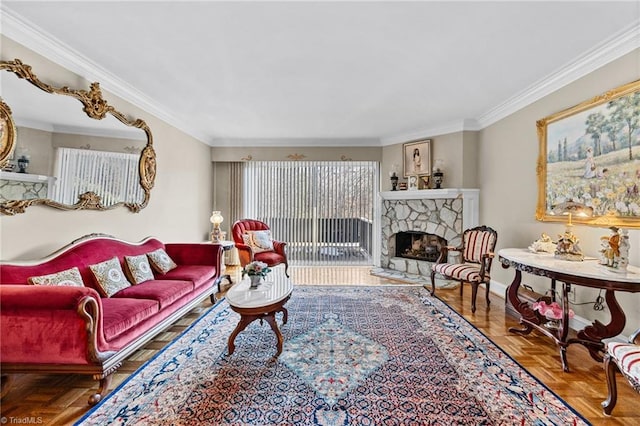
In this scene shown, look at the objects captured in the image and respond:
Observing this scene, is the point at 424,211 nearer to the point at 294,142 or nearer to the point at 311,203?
the point at 311,203

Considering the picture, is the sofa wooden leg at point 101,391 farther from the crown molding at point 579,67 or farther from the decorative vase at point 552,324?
the crown molding at point 579,67

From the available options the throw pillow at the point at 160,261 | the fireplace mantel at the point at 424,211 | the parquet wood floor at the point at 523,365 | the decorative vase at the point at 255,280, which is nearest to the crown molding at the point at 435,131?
the fireplace mantel at the point at 424,211

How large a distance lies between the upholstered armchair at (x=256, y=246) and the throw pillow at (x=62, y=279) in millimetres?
2388

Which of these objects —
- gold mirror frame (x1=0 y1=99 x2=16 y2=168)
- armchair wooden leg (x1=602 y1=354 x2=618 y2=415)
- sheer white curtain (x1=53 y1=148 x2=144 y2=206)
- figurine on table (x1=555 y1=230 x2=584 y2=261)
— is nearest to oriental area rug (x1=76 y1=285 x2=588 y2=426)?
armchair wooden leg (x1=602 y1=354 x2=618 y2=415)

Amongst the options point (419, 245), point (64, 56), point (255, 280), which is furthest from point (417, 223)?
point (64, 56)

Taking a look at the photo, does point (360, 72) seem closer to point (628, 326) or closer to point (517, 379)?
point (517, 379)

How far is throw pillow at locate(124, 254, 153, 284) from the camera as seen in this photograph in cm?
300

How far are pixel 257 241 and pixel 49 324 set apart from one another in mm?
3228

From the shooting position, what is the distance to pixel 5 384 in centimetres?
191

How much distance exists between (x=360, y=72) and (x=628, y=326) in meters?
3.55

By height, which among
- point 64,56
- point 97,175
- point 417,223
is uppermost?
point 64,56

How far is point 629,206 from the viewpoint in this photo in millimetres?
2463

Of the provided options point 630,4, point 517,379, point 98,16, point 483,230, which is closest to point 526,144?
point 483,230

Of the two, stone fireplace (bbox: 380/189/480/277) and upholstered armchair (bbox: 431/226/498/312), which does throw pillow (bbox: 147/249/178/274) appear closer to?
upholstered armchair (bbox: 431/226/498/312)
